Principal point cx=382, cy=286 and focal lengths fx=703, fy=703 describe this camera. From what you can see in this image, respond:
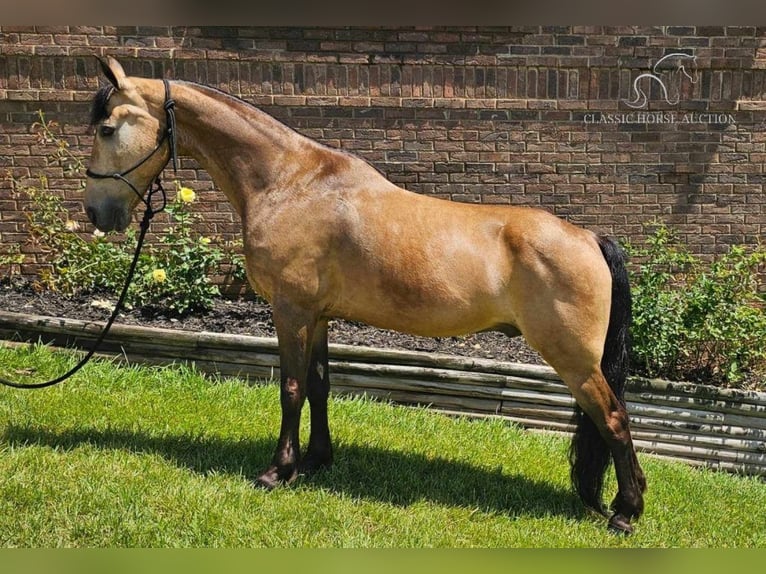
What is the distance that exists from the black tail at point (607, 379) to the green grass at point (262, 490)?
0.66 ft

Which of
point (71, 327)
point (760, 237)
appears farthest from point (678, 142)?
point (71, 327)

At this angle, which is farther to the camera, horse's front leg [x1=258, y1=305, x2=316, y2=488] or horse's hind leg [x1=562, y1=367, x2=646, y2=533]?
horse's front leg [x1=258, y1=305, x2=316, y2=488]

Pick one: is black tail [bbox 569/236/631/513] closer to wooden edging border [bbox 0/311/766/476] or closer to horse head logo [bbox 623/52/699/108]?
wooden edging border [bbox 0/311/766/476]

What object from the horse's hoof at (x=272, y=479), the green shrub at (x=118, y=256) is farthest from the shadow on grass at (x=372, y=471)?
the green shrub at (x=118, y=256)

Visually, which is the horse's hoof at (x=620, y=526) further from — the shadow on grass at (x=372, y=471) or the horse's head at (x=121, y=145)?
the horse's head at (x=121, y=145)

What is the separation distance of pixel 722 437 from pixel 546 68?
3.47 metres

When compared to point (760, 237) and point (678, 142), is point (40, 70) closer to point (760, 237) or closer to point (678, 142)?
point (678, 142)

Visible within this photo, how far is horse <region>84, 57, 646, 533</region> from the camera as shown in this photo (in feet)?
11.5

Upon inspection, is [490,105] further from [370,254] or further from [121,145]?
[121,145]

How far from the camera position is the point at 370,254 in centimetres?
359

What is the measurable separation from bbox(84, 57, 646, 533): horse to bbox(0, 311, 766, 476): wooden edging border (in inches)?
56.6

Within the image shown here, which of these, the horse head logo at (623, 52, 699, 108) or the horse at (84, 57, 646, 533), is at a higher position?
the horse head logo at (623, 52, 699, 108)

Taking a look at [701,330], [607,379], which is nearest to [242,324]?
[607,379]

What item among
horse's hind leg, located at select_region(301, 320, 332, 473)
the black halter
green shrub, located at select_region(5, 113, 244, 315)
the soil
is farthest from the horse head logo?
the black halter
